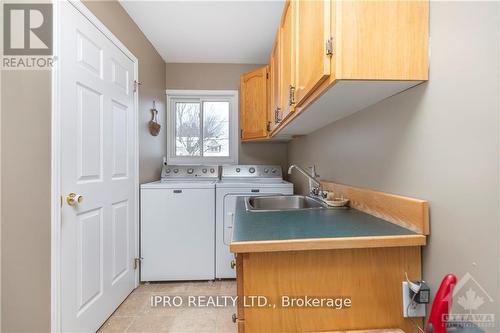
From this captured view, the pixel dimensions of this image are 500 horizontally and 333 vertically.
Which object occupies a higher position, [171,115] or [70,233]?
[171,115]

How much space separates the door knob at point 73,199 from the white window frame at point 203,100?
5.48 ft

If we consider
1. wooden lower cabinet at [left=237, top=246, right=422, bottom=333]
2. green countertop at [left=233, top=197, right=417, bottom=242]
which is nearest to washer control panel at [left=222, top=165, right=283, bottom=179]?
green countertop at [left=233, top=197, right=417, bottom=242]

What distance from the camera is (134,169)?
2.16 m

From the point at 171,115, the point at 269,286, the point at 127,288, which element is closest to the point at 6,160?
the point at 269,286

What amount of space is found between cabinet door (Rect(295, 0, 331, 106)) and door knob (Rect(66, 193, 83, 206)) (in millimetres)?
1351

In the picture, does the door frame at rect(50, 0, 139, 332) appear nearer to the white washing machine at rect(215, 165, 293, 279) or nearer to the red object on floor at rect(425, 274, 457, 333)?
the white washing machine at rect(215, 165, 293, 279)

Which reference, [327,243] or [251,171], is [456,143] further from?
[251,171]

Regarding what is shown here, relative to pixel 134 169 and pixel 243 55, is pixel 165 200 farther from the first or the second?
pixel 243 55

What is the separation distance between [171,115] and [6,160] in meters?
2.11

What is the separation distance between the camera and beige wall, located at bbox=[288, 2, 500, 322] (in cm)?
67

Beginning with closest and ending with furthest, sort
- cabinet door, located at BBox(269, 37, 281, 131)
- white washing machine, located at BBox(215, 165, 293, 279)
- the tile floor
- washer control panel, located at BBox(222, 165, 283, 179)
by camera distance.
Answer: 1. the tile floor
2. cabinet door, located at BBox(269, 37, 281, 131)
3. white washing machine, located at BBox(215, 165, 293, 279)
4. washer control panel, located at BBox(222, 165, 283, 179)

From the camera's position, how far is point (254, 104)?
2621mm

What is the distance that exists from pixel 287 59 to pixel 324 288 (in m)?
1.26

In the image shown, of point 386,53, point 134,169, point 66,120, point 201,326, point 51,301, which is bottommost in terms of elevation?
point 201,326
